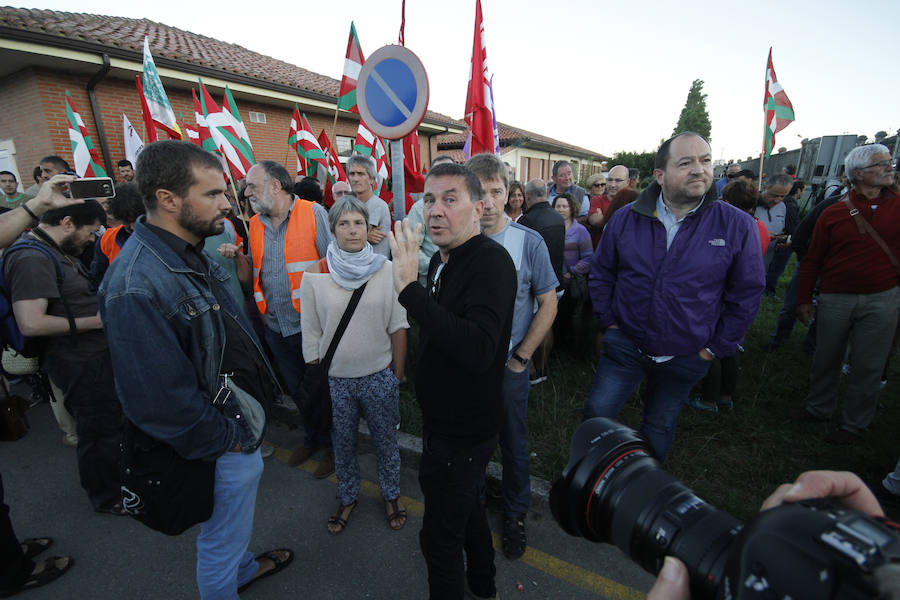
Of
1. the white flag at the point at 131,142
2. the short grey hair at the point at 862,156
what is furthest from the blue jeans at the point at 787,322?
the white flag at the point at 131,142

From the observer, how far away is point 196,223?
1600 mm

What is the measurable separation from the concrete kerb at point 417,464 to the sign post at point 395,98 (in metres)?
1.83

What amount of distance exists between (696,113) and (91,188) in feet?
188

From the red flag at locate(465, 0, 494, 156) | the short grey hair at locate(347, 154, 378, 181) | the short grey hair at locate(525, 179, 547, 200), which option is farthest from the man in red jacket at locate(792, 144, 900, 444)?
the short grey hair at locate(347, 154, 378, 181)

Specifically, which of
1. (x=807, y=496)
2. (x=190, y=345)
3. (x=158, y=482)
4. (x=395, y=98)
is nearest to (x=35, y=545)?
(x=158, y=482)

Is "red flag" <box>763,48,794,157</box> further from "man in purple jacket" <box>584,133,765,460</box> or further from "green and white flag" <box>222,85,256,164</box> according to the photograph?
"green and white flag" <box>222,85,256,164</box>

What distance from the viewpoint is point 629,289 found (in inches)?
94.9

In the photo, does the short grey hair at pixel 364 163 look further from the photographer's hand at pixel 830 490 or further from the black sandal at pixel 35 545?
the photographer's hand at pixel 830 490

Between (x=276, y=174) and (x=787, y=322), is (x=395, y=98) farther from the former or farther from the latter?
(x=787, y=322)

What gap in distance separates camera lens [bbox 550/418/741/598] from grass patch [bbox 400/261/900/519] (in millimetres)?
2062

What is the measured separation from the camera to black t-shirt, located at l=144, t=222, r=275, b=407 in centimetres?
156

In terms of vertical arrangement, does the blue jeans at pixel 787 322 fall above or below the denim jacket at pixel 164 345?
below

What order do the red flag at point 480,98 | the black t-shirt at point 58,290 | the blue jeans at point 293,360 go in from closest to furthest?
the black t-shirt at point 58,290 < the blue jeans at point 293,360 < the red flag at point 480,98

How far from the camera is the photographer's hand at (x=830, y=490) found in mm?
695
